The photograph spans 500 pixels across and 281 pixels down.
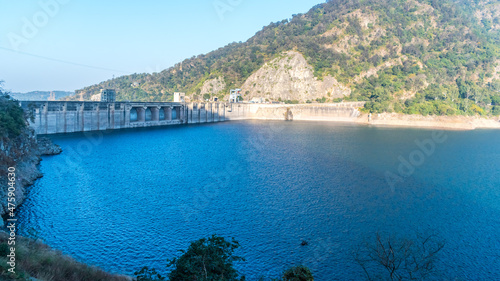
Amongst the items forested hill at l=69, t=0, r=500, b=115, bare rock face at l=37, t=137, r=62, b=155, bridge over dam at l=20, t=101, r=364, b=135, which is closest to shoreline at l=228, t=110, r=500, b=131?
forested hill at l=69, t=0, r=500, b=115

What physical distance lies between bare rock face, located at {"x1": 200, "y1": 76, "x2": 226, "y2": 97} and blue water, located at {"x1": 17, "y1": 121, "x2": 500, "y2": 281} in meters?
88.8

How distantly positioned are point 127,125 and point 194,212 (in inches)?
2360

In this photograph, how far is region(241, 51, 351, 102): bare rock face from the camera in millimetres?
127375

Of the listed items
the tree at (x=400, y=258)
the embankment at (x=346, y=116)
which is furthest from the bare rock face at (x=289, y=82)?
the tree at (x=400, y=258)

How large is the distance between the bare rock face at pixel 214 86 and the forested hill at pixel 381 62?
16.8 inches

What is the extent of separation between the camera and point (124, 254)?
20906mm

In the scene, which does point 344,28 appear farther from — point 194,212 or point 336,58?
point 194,212

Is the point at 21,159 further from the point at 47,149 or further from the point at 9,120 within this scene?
the point at 47,149

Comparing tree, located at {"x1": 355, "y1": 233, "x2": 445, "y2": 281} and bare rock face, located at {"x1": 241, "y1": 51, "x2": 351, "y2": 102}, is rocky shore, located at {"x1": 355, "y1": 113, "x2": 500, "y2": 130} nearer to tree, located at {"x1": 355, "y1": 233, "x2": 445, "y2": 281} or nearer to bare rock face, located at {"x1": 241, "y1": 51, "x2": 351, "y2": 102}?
bare rock face, located at {"x1": 241, "y1": 51, "x2": 351, "y2": 102}

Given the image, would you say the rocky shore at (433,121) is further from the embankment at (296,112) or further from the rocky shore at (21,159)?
the rocky shore at (21,159)

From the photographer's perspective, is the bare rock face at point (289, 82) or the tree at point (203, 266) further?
the bare rock face at point (289, 82)

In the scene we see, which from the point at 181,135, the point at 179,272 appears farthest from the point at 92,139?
the point at 179,272

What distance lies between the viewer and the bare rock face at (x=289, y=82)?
127 m

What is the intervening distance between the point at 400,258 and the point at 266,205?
11.8 metres
